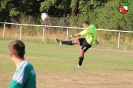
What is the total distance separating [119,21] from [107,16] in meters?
1.39

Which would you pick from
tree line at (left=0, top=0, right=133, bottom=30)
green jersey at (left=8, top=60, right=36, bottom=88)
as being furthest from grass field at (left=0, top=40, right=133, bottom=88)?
tree line at (left=0, top=0, right=133, bottom=30)

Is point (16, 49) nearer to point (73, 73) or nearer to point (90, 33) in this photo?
point (73, 73)

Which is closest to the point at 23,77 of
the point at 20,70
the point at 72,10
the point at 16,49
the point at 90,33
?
the point at 20,70

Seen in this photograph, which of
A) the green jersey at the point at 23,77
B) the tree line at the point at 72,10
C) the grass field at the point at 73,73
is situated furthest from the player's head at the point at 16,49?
the tree line at the point at 72,10

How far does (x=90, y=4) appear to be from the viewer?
4419 cm

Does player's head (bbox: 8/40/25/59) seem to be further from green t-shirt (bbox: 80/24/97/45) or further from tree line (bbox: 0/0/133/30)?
tree line (bbox: 0/0/133/30)

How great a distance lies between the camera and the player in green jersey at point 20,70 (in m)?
6.03

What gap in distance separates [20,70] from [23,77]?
11 cm

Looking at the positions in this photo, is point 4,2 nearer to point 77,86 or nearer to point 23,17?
point 23,17

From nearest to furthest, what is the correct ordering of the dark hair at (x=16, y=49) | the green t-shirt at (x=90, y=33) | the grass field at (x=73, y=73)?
1. the dark hair at (x=16, y=49)
2. the grass field at (x=73, y=73)
3. the green t-shirt at (x=90, y=33)

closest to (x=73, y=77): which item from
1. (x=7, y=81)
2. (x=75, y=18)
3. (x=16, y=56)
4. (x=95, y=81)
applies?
(x=95, y=81)

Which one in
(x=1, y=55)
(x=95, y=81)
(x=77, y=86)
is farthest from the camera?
(x=1, y=55)

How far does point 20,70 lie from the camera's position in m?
6.09

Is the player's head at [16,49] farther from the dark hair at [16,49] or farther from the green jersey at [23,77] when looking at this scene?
the green jersey at [23,77]
